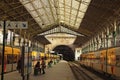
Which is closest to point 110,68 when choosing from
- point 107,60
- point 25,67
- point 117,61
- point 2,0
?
point 107,60

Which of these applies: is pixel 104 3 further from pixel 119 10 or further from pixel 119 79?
pixel 119 79

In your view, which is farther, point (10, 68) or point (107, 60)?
point (10, 68)

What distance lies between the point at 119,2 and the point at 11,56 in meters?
15.2

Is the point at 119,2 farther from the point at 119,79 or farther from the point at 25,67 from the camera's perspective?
the point at 25,67

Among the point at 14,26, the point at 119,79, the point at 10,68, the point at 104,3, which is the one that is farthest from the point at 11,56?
the point at 14,26

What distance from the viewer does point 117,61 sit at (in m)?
27.2

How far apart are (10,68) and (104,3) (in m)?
15.3

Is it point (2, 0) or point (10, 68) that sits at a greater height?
point (2, 0)

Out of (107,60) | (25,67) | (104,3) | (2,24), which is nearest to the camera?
(2,24)

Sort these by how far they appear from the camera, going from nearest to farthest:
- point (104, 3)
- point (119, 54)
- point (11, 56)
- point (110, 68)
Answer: point (119, 54)
point (110, 68)
point (11, 56)
point (104, 3)

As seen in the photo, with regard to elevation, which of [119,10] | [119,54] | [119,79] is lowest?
[119,79]

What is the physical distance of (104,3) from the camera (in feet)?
161

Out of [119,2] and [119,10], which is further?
[119,10]

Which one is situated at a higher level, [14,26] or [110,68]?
[14,26]
